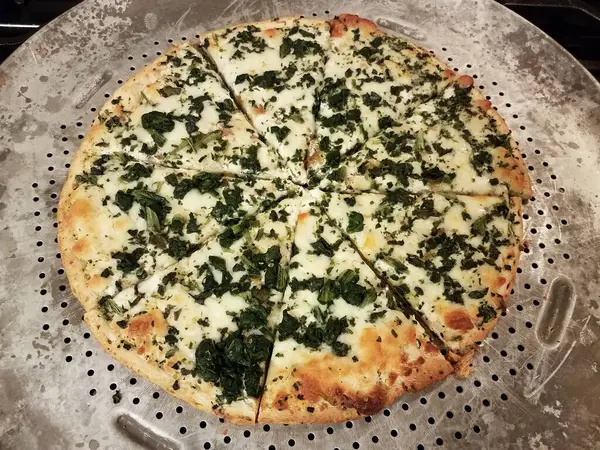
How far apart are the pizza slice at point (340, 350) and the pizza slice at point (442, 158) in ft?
2.12

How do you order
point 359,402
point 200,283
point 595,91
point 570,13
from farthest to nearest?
point 570,13
point 595,91
point 200,283
point 359,402

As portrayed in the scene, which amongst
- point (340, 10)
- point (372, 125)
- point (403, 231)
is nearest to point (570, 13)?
point (340, 10)

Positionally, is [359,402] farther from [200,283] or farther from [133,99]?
[133,99]

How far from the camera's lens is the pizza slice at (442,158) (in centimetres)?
378

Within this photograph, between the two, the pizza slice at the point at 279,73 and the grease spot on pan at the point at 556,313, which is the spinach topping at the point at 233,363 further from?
the grease spot on pan at the point at 556,313

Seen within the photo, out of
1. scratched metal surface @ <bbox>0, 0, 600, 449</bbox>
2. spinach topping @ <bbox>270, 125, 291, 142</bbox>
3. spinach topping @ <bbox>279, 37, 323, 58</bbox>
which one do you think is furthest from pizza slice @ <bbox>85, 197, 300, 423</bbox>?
spinach topping @ <bbox>279, 37, 323, 58</bbox>

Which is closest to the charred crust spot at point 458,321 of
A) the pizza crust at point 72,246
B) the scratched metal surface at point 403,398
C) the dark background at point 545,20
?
the scratched metal surface at point 403,398

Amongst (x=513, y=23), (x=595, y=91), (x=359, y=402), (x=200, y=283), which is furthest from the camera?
(x=513, y=23)

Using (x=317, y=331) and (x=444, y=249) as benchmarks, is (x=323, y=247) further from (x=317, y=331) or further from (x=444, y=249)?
(x=444, y=249)

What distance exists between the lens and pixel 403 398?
11.1 feet

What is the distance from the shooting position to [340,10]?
4.77 m

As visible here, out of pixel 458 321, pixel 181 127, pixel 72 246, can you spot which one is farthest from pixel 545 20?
→ pixel 72 246

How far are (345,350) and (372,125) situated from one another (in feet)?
5.29

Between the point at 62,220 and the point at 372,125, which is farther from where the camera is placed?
the point at 372,125
